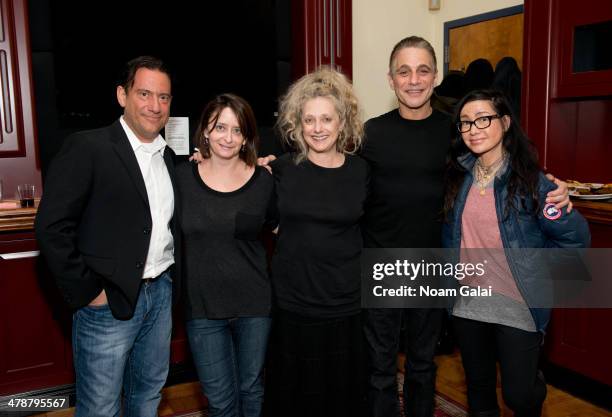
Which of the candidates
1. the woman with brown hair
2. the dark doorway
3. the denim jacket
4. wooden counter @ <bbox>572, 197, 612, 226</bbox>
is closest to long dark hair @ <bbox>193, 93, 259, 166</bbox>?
the woman with brown hair

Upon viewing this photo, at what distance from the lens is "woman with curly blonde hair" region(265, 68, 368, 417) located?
189 centimetres

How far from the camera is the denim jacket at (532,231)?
1749mm

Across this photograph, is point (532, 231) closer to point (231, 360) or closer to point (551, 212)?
point (551, 212)

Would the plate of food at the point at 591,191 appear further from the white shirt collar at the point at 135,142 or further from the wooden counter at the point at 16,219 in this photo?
the wooden counter at the point at 16,219

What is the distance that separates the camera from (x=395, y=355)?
215 centimetres

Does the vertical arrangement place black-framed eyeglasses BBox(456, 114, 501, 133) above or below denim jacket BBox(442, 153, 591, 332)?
above

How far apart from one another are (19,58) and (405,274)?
2192mm

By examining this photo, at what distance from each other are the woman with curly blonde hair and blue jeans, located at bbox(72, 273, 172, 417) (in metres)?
0.40

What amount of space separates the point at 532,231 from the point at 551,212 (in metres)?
0.09

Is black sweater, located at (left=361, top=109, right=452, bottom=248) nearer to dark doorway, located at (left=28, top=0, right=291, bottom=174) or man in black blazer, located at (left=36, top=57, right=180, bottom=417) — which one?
man in black blazer, located at (left=36, top=57, right=180, bottom=417)

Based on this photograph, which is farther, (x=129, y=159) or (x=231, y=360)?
(x=231, y=360)

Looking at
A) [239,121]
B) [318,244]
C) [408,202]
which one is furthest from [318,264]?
[239,121]

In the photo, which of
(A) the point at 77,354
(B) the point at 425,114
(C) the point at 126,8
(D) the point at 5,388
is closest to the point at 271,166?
(B) the point at 425,114

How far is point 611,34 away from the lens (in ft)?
8.59
